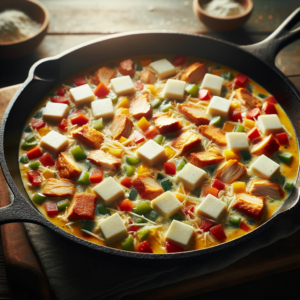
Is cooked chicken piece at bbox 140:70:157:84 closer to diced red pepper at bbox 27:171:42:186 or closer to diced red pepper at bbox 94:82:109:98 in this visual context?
diced red pepper at bbox 94:82:109:98

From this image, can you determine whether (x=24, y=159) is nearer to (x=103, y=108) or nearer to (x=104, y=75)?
(x=103, y=108)

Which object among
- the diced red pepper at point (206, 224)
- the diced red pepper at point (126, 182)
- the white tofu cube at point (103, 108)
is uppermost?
the white tofu cube at point (103, 108)

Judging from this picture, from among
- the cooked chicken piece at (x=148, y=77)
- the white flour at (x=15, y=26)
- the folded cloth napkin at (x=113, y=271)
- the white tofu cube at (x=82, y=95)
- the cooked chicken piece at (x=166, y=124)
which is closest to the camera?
the folded cloth napkin at (x=113, y=271)

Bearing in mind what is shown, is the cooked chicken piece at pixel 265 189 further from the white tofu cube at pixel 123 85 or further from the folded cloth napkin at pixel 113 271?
the white tofu cube at pixel 123 85

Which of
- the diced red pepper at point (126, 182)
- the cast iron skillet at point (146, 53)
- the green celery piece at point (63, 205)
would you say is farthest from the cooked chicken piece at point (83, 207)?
the cast iron skillet at point (146, 53)

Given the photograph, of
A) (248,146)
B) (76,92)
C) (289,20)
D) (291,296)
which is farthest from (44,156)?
(289,20)

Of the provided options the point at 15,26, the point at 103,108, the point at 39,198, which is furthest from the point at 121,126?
the point at 15,26

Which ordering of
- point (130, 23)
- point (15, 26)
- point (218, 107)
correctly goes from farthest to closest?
point (130, 23) < point (15, 26) < point (218, 107)
